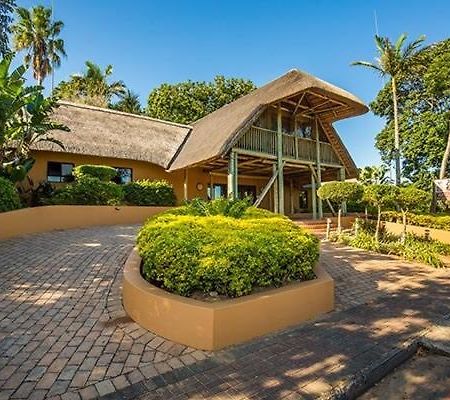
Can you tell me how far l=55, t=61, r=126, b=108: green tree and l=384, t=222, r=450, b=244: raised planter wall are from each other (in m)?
28.5

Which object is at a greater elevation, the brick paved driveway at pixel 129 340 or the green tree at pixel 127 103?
the green tree at pixel 127 103

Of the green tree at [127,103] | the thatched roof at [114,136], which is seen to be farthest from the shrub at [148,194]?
the green tree at [127,103]

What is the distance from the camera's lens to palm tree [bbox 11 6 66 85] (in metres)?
26.0

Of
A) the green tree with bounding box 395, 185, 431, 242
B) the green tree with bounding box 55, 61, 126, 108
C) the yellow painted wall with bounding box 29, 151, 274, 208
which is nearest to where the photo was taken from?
the green tree with bounding box 395, 185, 431, 242

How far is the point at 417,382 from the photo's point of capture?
3330 mm

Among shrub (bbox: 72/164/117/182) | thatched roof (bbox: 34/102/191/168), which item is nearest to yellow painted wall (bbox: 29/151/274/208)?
thatched roof (bbox: 34/102/191/168)

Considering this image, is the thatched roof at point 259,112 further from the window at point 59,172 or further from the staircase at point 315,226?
the window at point 59,172

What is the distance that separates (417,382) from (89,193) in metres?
12.9

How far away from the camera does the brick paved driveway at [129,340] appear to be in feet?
10.2

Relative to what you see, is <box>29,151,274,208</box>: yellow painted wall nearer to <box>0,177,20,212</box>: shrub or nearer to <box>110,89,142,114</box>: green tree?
<box>0,177,20,212</box>: shrub

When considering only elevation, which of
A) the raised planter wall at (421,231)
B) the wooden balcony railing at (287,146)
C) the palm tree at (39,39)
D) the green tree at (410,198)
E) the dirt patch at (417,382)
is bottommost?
the dirt patch at (417,382)

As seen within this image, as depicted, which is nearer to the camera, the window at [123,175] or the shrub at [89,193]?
the shrub at [89,193]

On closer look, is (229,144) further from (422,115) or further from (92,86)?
(92,86)

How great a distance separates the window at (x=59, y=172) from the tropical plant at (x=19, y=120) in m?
1.65
